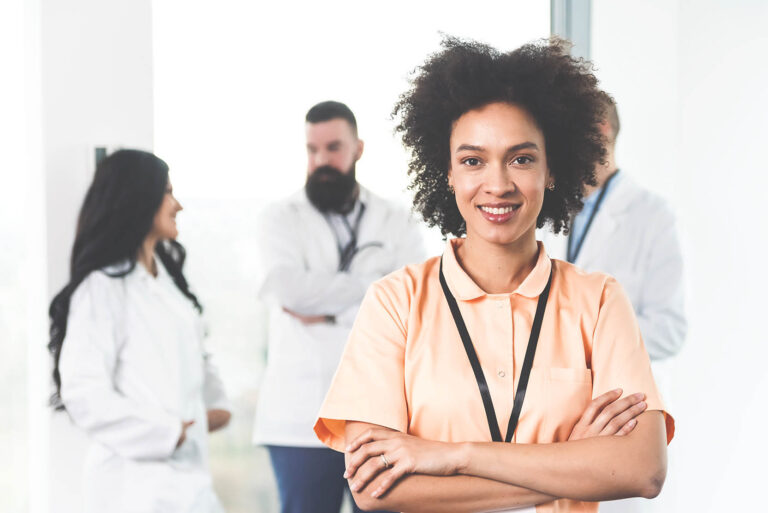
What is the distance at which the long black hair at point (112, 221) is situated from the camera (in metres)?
3.13

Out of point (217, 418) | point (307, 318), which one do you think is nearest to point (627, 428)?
point (307, 318)

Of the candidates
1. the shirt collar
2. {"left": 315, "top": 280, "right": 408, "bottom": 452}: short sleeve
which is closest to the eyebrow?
the shirt collar

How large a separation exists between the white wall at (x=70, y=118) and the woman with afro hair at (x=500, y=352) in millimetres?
1709

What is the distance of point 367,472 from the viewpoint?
1.72 meters

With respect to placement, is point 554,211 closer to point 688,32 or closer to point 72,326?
point 72,326

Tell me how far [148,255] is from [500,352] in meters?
1.91

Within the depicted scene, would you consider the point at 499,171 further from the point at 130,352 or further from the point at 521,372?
the point at 130,352

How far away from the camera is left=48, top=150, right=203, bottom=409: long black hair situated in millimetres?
3135

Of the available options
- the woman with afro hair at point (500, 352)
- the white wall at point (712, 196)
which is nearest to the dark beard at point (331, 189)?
the white wall at point (712, 196)

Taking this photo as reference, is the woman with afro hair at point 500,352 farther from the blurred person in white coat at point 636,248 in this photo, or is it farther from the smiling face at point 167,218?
the blurred person in white coat at point 636,248

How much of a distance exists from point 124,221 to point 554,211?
184cm

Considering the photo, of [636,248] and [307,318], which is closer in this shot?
[307,318]

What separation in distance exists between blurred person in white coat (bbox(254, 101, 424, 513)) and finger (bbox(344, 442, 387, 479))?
1715 mm

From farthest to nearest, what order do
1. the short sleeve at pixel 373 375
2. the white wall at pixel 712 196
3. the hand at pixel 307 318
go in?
1. the white wall at pixel 712 196
2. the hand at pixel 307 318
3. the short sleeve at pixel 373 375
